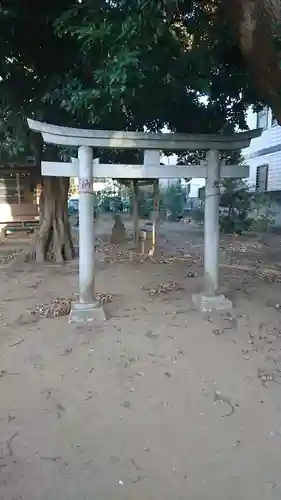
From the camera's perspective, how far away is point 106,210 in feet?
80.7

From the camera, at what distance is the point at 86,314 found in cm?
495

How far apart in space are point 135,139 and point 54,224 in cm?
461

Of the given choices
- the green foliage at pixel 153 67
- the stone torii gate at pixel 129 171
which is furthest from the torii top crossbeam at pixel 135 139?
the green foliage at pixel 153 67

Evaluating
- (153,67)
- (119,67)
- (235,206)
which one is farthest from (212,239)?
(235,206)

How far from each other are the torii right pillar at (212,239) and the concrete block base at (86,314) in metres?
1.33

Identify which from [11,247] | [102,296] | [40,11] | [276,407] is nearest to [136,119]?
[40,11]

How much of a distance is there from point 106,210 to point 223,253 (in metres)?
15.1

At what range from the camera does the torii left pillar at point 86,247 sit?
486 centimetres

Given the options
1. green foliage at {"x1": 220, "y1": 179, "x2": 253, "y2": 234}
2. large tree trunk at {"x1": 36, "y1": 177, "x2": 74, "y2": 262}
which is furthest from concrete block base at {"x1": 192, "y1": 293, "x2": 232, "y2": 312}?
green foliage at {"x1": 220, "y1": 179, "x2": 253, "y2": 234}

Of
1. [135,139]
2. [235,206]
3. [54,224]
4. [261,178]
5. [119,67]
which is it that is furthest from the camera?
[261,178]

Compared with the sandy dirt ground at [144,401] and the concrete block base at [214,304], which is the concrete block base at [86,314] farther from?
the concrete block base at [214,304]

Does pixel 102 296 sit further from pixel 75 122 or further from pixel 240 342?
pixel 75 122

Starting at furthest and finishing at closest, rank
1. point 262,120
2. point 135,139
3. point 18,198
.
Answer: point 262,120
point 18,198
point 135,139

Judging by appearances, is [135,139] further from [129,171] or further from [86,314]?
[86,314]
